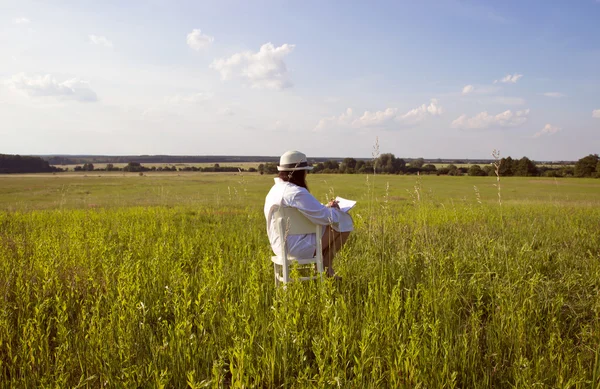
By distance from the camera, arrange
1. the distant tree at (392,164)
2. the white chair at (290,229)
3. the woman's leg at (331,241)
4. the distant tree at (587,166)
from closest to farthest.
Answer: the white chair at (290,229) < the woman's leg at (331,241) < the distant tree at (587,166) < the distant tree at (392,164)

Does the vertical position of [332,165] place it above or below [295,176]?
above

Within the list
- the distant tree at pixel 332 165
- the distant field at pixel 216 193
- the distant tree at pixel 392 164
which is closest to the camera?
the distant field at pixel 216 193

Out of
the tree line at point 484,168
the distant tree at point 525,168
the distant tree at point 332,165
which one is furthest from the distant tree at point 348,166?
the distant tree at point 525,168

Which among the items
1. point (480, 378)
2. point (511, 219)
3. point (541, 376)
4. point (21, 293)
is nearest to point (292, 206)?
point (480, 378)

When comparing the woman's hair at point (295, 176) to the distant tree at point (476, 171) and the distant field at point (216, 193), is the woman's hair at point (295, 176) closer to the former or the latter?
the distant field at point (216, 193)

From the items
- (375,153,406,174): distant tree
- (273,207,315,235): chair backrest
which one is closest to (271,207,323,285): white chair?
(273,207,315,235): chair backrest

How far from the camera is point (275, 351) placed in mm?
2914

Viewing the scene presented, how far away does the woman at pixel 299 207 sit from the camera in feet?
12.9

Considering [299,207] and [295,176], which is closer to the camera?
[299,207]

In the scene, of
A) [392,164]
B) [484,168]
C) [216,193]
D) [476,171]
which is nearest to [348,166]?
[392,164]

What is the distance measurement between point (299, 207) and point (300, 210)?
4 cm

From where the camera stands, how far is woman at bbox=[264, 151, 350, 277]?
3.92 metres

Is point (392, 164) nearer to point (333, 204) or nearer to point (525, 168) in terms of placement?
point (525, 168)

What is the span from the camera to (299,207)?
3.88m
